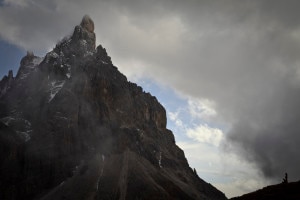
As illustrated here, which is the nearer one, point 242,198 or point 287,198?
point 287,198

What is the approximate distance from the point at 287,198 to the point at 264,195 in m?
7.74

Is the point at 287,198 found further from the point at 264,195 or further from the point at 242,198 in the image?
the point at 242,198

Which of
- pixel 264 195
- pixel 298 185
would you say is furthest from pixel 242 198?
pixel 298 185

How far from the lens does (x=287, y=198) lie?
7406 centimetres

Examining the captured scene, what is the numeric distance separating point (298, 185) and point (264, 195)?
9093 millimetres

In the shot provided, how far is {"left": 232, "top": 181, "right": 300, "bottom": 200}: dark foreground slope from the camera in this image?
76244mm

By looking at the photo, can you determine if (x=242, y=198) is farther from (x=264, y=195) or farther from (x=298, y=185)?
(x=298, y=185)

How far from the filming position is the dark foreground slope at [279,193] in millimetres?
76244

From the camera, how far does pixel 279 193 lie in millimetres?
80312

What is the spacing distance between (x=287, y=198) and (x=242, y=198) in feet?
44.3

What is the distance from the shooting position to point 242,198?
282 feet

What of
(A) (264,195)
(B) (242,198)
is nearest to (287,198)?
(A) (264,195)

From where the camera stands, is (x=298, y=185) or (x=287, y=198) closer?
(x=287, y=198)

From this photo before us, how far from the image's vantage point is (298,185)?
8475 centimetres
